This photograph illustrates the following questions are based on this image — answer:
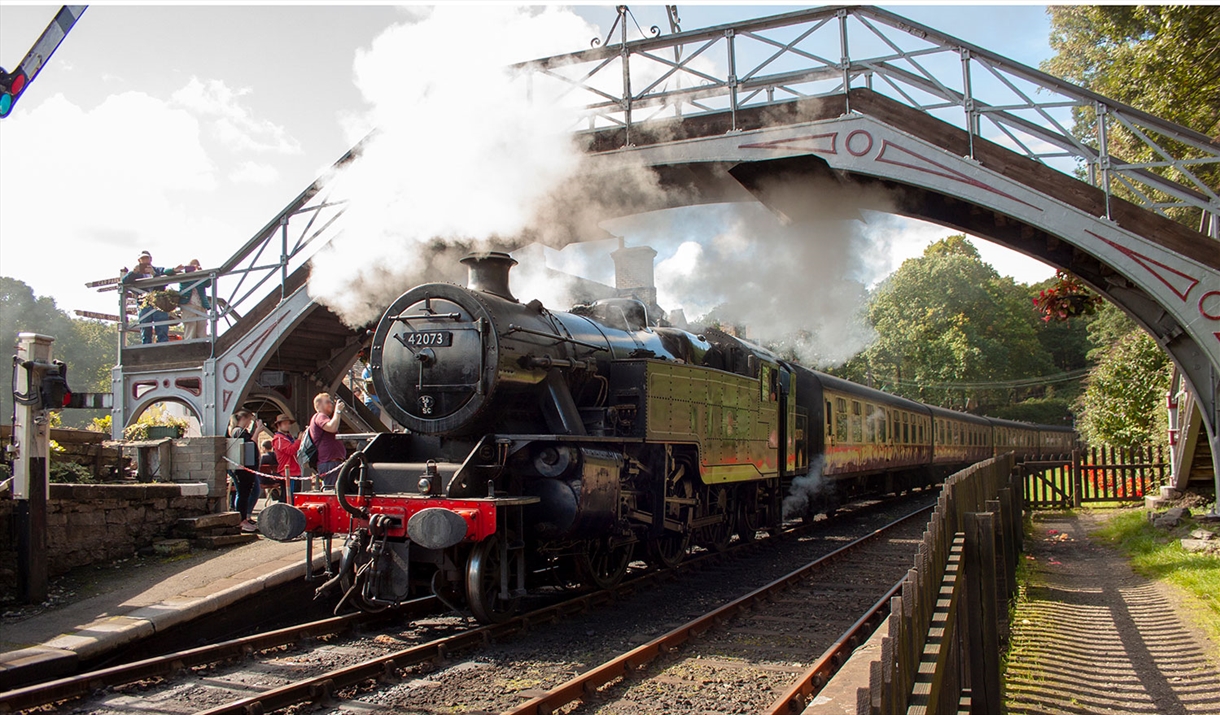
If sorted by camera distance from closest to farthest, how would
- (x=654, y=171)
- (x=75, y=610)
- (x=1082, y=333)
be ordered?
(x=75, y=610)
(x=654, y=171)
(x=1082, y=333)

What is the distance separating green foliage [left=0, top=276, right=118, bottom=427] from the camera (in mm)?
63781

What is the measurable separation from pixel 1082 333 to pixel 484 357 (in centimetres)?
6396

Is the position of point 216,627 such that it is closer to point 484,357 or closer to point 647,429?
point 484,357

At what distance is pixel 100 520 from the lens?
8297mm

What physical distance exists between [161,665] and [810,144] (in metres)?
9.54

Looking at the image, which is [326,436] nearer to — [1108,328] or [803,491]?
[803,491]

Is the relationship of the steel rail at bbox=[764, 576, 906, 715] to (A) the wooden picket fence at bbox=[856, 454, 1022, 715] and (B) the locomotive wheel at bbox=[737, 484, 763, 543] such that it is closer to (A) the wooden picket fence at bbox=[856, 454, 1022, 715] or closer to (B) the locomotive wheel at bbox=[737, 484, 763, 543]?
(A) the wooden picket fence at bbox=[856, 454, 1022, 715]

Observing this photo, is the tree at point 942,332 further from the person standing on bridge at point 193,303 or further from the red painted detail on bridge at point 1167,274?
the red painted detail on bridge at point 1167,274

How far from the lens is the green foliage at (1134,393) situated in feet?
67.1

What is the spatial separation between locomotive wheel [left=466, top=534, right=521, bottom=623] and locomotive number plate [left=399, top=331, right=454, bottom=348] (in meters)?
1.74

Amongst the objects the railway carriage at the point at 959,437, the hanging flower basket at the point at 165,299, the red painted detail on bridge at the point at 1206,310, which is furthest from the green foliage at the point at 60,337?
the red painted detail on bridge at the point at 1206,310

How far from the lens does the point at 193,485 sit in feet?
30.8

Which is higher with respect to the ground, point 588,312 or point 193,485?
point 588,312

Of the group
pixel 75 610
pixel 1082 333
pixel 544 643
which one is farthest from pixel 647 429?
pixel 1082 333
